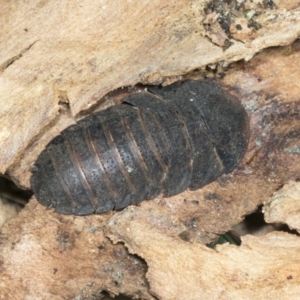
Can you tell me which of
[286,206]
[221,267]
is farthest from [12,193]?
[286,206]

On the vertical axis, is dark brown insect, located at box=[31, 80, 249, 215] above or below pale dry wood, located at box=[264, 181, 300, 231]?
above

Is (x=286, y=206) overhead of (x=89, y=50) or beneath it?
beneath

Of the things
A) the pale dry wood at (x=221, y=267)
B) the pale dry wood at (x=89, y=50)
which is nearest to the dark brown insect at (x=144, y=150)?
the pale dry wood at (x=89, y=50)

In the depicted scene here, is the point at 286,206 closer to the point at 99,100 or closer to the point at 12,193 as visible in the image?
the point at 99,100

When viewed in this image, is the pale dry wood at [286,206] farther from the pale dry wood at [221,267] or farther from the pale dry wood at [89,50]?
the pale dry wood at [89,50]

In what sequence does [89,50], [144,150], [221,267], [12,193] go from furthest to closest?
[12,193] → [144,150] → [89,50] → [221,267]

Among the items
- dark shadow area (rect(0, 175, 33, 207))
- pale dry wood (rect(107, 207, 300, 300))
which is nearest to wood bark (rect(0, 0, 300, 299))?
pale dry wood (rect(107, 207, 300, 300))

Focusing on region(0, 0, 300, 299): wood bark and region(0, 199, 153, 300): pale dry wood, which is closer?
region(0, 0, 300, 299): wood bark

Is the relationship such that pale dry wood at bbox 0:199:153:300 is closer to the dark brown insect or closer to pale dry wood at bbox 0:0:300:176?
the dark brown insect
